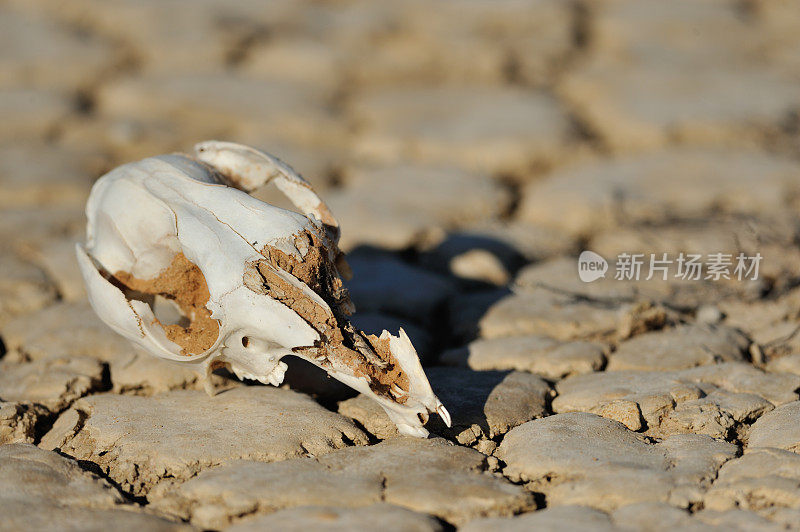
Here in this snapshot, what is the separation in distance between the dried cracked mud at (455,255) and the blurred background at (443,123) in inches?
0.9

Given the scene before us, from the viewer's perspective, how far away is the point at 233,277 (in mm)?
2504

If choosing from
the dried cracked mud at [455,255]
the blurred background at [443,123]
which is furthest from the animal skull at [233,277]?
the blurred background at [443,123]

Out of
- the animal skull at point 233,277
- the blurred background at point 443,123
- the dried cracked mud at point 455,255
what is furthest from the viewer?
the blurred background at point 443,123

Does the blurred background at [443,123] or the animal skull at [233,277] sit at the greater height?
the blurred background at [443,123]

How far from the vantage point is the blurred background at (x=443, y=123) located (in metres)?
4.26

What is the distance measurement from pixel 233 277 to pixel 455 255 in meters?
2.04

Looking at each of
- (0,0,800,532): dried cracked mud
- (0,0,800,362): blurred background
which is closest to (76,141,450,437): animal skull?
(0,0,800,532): dried cracked mud

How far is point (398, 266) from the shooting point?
13.6 feet

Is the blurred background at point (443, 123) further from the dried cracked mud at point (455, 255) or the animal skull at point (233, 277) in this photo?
the animal skull at point (233, 277)

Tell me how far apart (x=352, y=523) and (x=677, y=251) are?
2844 mm

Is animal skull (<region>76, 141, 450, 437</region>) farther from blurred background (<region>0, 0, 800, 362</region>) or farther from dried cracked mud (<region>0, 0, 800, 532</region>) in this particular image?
blurred background (<region>0, 0, 800, 362</region>)

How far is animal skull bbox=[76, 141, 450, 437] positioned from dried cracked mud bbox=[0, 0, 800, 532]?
0.24m

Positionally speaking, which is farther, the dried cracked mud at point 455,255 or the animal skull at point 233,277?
the animal skull at point 233,277

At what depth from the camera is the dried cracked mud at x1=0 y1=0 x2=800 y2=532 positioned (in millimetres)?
2273
